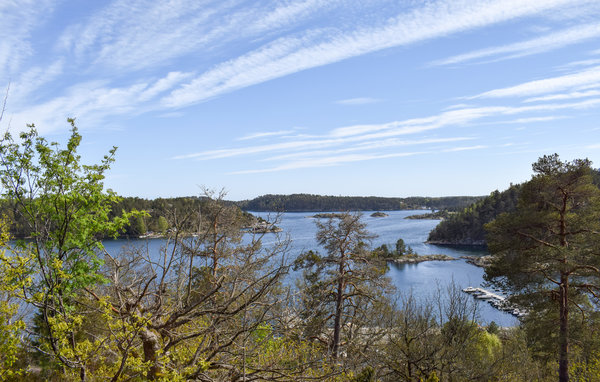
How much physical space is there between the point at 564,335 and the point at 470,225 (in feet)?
255

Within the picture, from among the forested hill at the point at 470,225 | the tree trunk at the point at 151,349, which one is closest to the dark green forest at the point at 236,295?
the tree trunk at the point at 151,349

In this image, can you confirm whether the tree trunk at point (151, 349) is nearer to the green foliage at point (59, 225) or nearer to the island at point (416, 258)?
the green foliage at point (59, 225)

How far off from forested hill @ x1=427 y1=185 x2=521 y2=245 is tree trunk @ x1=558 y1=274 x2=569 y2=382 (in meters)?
69.9

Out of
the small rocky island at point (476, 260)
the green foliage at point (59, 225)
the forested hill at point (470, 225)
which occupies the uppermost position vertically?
the green foliage at point (59, 225)

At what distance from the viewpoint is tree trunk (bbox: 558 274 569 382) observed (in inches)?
500

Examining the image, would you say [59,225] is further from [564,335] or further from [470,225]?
[470,225]

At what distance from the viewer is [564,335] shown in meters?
12.8

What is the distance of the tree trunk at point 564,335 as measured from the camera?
12711 millimetres

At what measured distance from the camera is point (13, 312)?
17.0ft

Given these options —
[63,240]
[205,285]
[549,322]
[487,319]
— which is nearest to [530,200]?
[549,322]

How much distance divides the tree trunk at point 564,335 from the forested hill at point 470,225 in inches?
2751

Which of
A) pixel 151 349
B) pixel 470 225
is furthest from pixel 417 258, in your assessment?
pixel 151 349

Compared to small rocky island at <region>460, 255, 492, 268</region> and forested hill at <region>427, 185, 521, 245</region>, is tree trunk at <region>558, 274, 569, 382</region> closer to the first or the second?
small rocky island at <region>460, 255, 492, 268</region>

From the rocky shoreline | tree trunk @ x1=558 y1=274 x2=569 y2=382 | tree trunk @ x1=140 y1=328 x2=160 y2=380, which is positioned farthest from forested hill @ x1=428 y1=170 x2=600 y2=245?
tree trunk @ x1=140 y1=328 x2=160 y2=380
